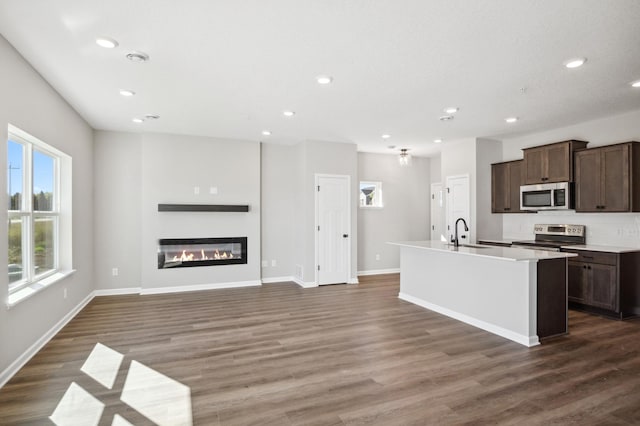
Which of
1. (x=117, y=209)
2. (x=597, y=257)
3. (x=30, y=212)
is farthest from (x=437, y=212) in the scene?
(x=30, y=212)

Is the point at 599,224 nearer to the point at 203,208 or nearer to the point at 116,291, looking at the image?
the point at 203,208

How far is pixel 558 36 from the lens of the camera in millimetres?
2703

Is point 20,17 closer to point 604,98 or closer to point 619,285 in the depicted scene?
point 604,98

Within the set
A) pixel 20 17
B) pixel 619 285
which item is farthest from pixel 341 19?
pixel 619 285

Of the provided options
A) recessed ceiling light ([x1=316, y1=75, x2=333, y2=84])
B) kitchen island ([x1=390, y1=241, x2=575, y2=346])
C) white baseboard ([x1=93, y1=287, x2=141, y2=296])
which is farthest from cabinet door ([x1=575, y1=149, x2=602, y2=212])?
white baseboard ([x1=93, y1=287, x2=141, y2=296])

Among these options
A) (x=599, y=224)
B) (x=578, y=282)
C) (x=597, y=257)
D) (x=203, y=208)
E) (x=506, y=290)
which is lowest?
(x=578, y=282)

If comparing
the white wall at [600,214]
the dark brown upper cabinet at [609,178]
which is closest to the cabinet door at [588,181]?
the dark brown upper cabinet at [609,178]

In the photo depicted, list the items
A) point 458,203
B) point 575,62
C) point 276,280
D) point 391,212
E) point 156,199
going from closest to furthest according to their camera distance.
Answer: point 575,62
point 156,199
point 458,203
point 276,280
point 391,212

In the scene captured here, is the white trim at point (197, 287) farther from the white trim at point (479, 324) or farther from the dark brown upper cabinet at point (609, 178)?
the dark brown upper cabinet at point (609, 178)

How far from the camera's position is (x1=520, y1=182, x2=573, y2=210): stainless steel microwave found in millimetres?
5168

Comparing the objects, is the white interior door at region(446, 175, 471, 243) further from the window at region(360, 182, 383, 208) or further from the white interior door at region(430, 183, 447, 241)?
the window at region(360, 182, 383, 208)

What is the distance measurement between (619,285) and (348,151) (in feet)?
14.9

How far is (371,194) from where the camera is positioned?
789 cm

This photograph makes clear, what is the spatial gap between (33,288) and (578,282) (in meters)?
6.52
